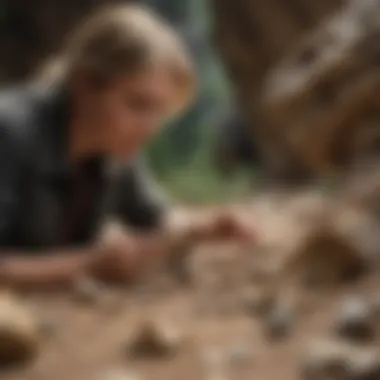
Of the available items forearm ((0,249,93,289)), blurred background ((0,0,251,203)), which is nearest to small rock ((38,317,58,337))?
forearm ((0,249,93,289))

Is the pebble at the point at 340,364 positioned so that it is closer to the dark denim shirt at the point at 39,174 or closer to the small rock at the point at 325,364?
the small rock at the point at 325,364

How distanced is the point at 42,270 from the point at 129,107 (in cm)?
24

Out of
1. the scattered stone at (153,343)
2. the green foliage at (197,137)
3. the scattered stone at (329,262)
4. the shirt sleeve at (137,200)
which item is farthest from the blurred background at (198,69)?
the scattered stone at (153,343)

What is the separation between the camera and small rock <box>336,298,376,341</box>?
2.64 feet

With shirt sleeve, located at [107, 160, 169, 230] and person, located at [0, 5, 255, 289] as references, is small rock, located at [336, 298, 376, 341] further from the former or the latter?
shirt sleeve, located at [107, 160, 169, 230]

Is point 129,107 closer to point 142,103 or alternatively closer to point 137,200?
point 142,103

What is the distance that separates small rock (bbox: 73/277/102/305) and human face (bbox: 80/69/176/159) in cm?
20

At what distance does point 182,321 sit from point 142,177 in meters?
0.50

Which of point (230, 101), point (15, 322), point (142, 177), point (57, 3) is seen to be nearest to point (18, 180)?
point (142, 177)

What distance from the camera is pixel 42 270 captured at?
1082 mm

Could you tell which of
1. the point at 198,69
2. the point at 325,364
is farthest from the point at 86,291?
the point at 198,69

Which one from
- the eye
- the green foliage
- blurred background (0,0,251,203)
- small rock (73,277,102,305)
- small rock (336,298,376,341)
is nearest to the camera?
small rock (336,298,376,341)

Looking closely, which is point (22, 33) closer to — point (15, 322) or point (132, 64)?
point (132, 64)

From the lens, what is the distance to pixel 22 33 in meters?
2.50
